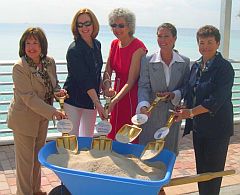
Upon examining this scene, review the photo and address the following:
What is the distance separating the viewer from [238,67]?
21.3 ft

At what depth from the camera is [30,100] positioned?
2814 millimetres

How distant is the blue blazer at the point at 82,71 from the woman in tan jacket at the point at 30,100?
169 millimetres

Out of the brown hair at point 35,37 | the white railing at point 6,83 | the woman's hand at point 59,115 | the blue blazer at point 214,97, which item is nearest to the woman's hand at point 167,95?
the blue blazer at point 214,97

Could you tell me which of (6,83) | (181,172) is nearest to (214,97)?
(181,172)

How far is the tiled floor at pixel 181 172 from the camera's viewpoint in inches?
149

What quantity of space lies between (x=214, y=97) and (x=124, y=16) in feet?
3.36

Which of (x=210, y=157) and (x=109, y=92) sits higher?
(x=109, y=92)

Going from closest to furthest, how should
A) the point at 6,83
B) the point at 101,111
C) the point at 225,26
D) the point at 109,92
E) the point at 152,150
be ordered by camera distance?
the point at 152,150, the point at 101,111, the point at 109,92, the point at 6,83, the point at 225,26

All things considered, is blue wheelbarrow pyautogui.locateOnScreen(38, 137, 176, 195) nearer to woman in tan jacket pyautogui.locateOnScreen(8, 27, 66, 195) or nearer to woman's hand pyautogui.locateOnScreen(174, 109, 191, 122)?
woman's hand pyautogui.locateOnScreen(174, 109, 191, 122)

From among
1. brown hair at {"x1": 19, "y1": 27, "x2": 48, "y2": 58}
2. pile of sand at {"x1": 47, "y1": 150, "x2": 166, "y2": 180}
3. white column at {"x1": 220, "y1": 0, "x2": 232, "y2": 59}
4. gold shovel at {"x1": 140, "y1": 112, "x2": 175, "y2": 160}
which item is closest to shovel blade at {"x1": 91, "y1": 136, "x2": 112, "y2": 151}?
pile of sand at {"x1": 47, "y1": 150, "x2": 166, "y2": 180}

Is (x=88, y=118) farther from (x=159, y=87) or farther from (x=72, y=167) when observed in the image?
(x=72, y=167)

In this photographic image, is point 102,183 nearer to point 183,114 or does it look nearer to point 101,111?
point 183,114

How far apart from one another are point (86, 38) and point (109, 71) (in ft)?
1.26

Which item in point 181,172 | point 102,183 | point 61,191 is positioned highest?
point 102,183
